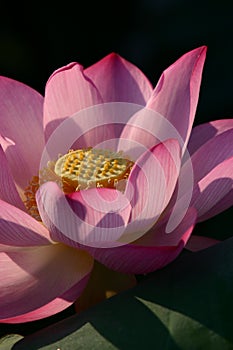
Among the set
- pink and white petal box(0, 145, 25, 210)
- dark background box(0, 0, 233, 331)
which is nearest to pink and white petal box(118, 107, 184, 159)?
pink and white petal box(0, 145, 25, 210)

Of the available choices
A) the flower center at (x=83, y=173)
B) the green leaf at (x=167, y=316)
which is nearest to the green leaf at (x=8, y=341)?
the green leaf at (x=167, y=316)

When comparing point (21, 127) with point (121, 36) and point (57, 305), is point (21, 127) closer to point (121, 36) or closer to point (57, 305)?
point (57, 305)

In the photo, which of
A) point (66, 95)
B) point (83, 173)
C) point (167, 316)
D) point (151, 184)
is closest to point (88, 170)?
point (83, 173)

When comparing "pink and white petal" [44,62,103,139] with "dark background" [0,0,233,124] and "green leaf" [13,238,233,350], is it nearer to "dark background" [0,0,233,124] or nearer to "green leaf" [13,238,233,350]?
"green leaf" [13,238,233,350]

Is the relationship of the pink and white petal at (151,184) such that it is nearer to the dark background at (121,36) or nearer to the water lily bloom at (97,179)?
the water lily bloom at (97,179)

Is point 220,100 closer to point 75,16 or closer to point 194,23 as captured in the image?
point 194,23

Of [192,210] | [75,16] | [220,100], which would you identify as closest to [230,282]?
[192,210]
